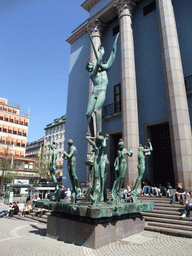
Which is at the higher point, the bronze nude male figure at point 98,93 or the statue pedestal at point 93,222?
the bronze nude male figure at point 98,93

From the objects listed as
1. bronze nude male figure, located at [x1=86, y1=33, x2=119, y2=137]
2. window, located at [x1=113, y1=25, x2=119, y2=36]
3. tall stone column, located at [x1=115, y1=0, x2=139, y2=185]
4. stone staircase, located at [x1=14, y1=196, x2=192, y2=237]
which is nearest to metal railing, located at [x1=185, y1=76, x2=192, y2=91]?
tall stone column, located at [x1=115, y1=0, x2=139, y2=185]

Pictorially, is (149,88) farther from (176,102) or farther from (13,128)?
(13,128)

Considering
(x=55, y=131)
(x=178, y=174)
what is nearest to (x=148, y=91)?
(x=178, y=174)

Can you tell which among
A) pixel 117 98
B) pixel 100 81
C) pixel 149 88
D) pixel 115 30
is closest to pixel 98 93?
pixel 100 81

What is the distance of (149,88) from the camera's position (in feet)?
63.5

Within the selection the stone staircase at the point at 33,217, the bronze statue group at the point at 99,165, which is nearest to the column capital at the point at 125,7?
the bronze statue group at the point at 99,165

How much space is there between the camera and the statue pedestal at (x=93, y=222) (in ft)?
20.1

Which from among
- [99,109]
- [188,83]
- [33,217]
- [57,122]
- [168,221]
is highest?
[57,122]

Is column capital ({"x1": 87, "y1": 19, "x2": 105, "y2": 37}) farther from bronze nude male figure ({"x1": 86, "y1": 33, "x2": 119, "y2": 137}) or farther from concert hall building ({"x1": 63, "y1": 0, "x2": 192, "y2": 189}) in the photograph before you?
bronze nude male figure ({"x1": 86, "y1": 33, "x2": 119, "y2": 137})

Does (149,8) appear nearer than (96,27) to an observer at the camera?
Yes

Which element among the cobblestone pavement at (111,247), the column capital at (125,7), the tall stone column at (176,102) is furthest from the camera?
the column capital at (125,7)

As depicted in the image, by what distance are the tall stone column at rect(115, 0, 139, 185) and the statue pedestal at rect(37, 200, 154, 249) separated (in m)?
7.86

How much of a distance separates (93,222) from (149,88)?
15508 mm

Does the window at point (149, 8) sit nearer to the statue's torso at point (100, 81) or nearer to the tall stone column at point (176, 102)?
the tall stone column at point (176, 102)
